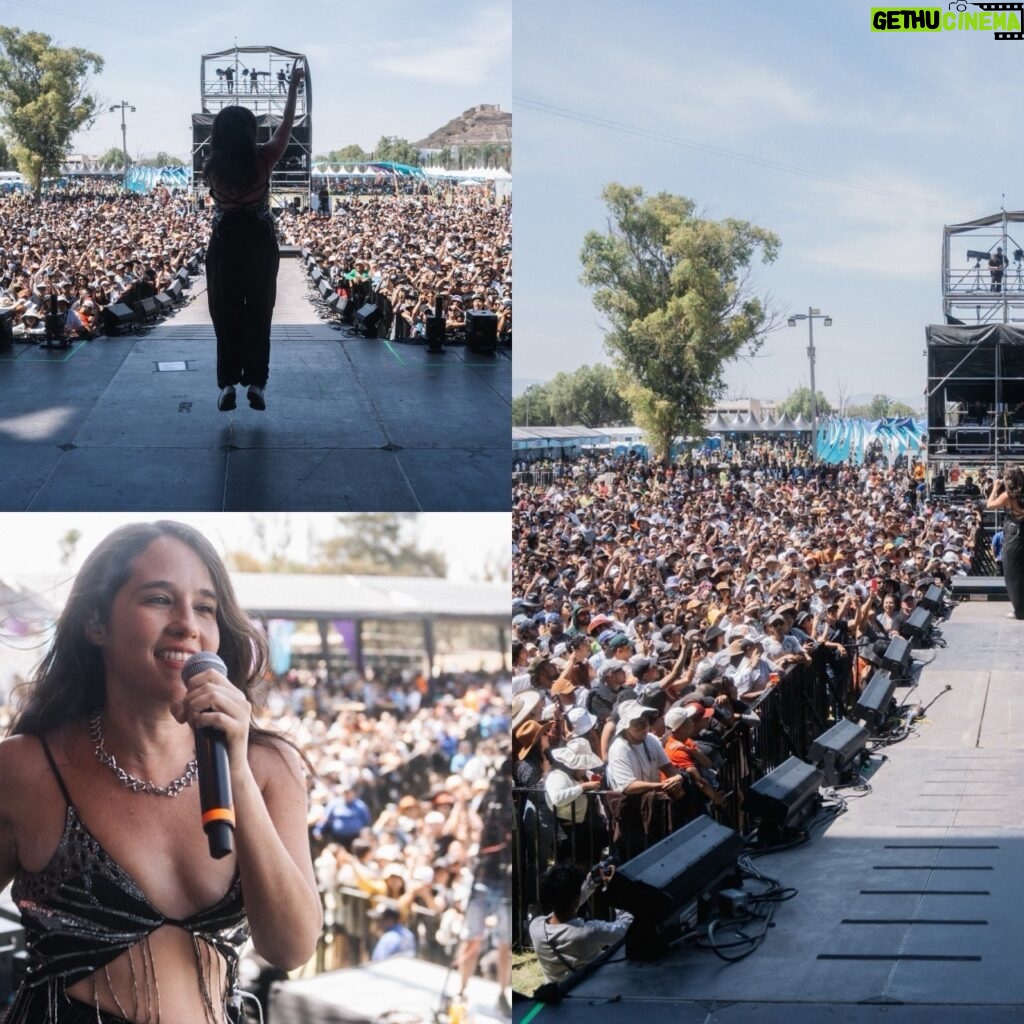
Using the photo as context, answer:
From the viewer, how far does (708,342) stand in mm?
13555

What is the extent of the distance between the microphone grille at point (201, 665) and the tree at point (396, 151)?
6.33 ft

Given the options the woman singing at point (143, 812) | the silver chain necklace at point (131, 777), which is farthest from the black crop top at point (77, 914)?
the silver chain necklace at point (131, 777)

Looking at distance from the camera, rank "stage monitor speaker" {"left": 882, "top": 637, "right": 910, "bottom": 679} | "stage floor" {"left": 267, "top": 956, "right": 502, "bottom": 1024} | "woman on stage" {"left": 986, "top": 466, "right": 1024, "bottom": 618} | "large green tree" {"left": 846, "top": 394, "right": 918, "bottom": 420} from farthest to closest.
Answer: "large green tree" {"left": 846, "top": 394, "right": 918, "bottom": 420}
"stage monitor speaker" {"left": 882, "top": 637, "right": 910, "bottom": 679}
"woman on stage" {"left": 986, "top": 466, "right": 1024, "bottom": 618}
"stage floor" {"left": 267, "top": 956, "right": 502, "bottom": 1024}

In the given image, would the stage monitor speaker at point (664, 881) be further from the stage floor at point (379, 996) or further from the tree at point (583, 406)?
the tree at point (583, 406)

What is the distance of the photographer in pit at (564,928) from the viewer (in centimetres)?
462

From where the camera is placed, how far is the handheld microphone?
10.1 feet

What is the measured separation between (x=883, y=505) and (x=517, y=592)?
8.70 metres

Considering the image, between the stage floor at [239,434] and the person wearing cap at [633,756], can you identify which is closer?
the stage floor at [239,434]

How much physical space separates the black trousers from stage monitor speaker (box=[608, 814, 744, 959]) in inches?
82.1

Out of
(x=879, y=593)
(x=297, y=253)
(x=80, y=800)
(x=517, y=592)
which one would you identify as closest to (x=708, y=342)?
→ (x=879, y=593)

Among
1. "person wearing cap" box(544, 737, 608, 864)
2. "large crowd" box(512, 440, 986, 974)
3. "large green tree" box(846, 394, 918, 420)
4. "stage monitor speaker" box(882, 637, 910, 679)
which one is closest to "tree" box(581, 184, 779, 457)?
"large crowd" box(512, 440, 986, 974)

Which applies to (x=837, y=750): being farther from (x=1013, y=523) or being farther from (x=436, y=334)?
(x=436, y=334)

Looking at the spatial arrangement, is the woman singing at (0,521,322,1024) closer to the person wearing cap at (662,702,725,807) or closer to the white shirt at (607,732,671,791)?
the white shirt at (607,732,671,791)

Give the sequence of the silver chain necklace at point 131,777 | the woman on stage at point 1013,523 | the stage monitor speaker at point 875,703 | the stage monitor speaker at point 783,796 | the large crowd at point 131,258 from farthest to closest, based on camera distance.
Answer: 1. the stage monitor speaker at point 875,703
2. the woman on stage at point 1013,523
3. the stage monitor speaker at point 783,796
4. the large crowd at point 131,258
5. the silver chain necklace at point 131,777
